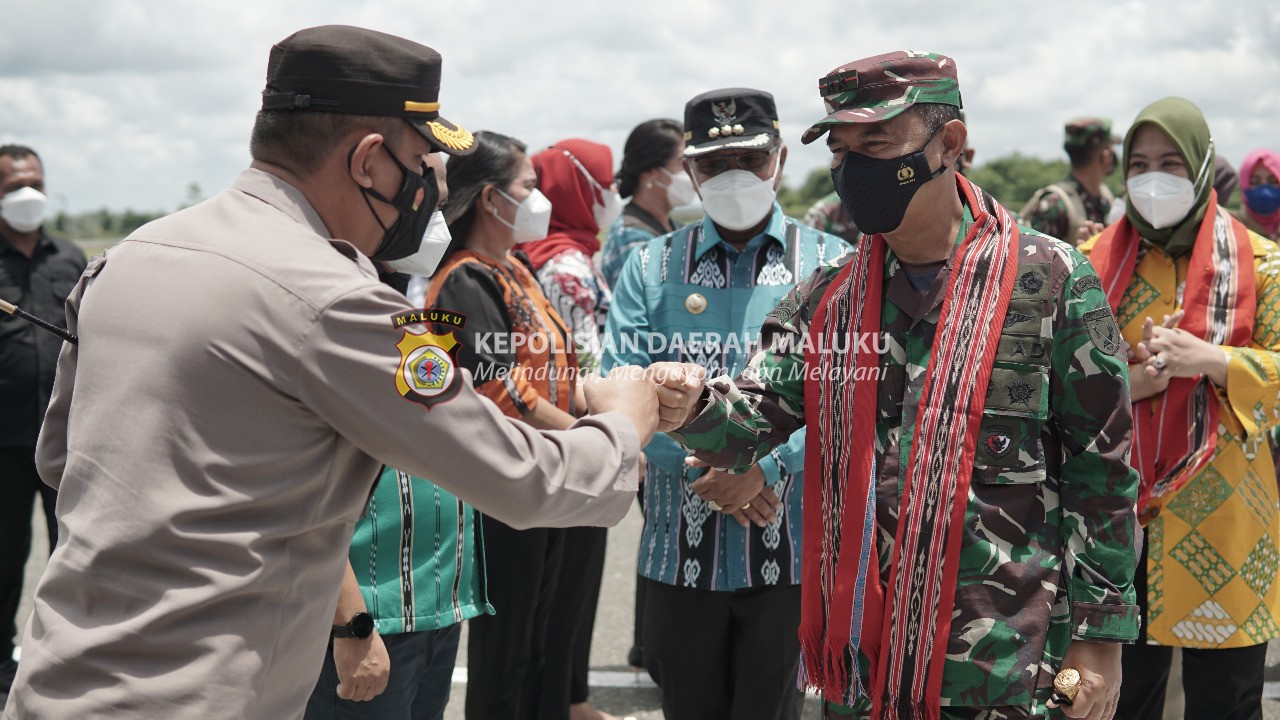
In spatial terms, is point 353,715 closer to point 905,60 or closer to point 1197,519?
point 905,60

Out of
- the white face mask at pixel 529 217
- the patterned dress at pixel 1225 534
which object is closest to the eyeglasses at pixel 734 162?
the white face mask at pixel 529 217

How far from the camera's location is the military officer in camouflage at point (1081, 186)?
254 inches

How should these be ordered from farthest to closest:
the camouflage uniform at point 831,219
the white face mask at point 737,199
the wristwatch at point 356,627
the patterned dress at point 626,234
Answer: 1. the camouflage uniform at point 831,219
2. the patterned dress at point 626,234
3. the white face mask at point 737,199
4. the wristwatch at point 356,627

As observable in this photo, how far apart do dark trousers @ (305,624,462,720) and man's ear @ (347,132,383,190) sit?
1353 millimetres

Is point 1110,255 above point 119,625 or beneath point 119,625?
above

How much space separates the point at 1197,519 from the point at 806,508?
1.53 meters

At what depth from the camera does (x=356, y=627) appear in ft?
9.12

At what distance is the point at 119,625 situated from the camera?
5.55ft

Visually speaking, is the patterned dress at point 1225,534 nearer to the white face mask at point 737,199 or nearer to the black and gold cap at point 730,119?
the white face mask at point 737,199

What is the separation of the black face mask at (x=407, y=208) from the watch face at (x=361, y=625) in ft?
3.27

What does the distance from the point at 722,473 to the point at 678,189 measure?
9.55ft

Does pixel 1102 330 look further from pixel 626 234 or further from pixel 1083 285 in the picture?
pixel 626 234

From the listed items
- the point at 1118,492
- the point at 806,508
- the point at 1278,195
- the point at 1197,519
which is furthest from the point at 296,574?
the point at 1278,195

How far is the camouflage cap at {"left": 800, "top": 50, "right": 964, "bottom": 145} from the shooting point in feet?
8.41
